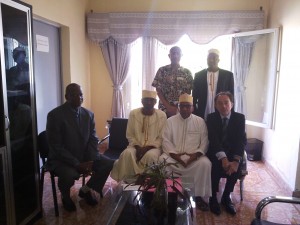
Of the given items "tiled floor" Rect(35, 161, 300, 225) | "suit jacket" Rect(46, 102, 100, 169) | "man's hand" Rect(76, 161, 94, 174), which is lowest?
"tiled floor" Rect(35, 161, 300, 225)

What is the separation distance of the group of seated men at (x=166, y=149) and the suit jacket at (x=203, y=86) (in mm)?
344

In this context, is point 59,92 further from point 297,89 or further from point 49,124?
point 297,89

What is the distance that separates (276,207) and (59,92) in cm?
315

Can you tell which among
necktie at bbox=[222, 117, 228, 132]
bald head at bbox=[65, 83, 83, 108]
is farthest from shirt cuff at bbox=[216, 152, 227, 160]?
bald head at bbox=[65, 83, 83, 108]

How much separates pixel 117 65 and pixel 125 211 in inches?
120

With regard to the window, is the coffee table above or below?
below

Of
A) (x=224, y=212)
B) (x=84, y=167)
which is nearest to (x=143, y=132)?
(x=84, y=167)

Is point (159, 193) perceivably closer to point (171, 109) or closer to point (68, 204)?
point (68, 204)

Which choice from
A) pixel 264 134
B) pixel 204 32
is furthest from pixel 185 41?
pixel 264 134

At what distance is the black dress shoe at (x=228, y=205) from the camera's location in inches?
102

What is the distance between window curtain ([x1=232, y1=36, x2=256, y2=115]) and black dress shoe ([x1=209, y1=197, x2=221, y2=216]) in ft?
6.35

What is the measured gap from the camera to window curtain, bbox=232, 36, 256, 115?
4137 millimetres

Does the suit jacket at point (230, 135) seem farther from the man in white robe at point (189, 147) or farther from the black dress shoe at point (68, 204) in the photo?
the black dress shoe at point (68, 204)

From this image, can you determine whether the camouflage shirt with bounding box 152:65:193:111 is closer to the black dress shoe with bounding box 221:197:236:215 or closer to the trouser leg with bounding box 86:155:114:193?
the trouser leg with bounding box 86:155:114:193
